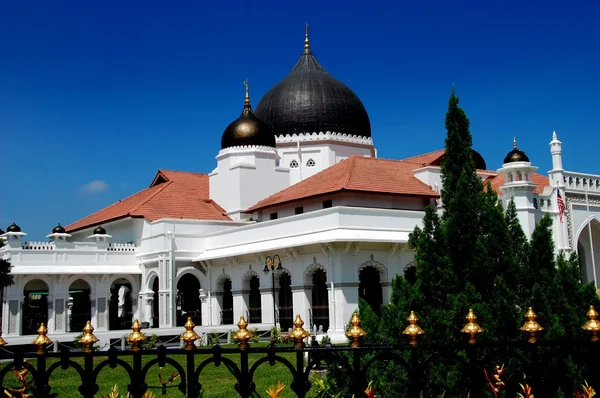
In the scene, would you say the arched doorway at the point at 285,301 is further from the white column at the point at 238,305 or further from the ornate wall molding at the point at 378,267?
the ornate wall molding at the point at 378,267

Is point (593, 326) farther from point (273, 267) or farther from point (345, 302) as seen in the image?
point (273, 267)

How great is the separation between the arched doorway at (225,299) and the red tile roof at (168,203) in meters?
3.08

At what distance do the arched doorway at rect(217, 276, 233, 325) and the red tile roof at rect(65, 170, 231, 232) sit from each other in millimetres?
3076

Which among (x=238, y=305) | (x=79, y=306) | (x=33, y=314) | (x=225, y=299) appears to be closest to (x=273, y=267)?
(x=238, y=305)

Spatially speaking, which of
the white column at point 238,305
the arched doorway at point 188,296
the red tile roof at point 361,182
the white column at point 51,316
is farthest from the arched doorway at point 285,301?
the white column at point 51,316

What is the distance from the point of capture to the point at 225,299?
28.8 metres

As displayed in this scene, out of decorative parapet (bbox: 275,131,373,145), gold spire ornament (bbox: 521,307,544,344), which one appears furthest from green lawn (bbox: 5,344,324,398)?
decorative parapet (bbox: 275,131,373,145)

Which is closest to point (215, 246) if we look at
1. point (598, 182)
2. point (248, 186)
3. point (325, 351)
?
point (248, 186)

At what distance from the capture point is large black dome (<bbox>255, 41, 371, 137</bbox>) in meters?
31.2

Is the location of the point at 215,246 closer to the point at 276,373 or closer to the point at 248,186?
the point at 248,186

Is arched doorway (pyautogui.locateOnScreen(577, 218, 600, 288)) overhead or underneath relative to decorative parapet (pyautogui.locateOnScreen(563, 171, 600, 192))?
underneath

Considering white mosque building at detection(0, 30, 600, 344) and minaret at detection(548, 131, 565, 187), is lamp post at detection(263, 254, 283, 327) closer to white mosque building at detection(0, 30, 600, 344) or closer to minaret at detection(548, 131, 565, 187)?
white mosque building at detection(0, 30, 600, 344)

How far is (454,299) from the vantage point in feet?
24.3

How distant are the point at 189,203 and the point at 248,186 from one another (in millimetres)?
3053
